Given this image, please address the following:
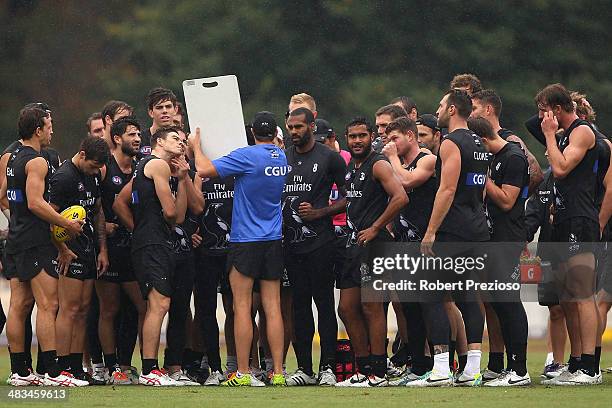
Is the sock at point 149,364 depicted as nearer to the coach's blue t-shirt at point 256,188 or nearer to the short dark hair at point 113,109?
the coach's blue t-shirt at point 256,188

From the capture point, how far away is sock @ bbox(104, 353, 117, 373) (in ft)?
42.6

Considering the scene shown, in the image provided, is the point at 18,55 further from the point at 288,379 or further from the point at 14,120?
the point at 288,379

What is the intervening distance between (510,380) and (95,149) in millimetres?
3834

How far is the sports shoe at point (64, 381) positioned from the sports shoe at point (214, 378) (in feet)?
3.38

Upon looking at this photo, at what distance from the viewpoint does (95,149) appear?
1230cm

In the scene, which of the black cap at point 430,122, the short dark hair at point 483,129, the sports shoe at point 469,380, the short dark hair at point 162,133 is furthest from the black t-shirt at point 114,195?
the sports shoe at point 469,380

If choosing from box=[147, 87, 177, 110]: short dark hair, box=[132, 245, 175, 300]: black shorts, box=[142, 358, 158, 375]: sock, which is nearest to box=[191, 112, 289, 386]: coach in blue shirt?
box=[132, 245, 175, 300]: black shorts

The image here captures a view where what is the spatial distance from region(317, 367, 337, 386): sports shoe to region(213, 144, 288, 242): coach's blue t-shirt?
120 centimetres

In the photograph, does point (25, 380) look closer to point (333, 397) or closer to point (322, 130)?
point (333, 397)

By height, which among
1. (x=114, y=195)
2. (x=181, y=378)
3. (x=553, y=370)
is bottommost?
(x=553, y=370)

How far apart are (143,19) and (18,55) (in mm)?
2847

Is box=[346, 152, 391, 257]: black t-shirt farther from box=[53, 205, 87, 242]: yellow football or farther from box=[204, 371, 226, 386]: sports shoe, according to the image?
box=[53, 205, 87, 242]: yellow football

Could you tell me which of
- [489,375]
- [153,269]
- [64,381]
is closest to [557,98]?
[489,375]

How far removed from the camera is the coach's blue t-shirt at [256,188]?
488 inches
